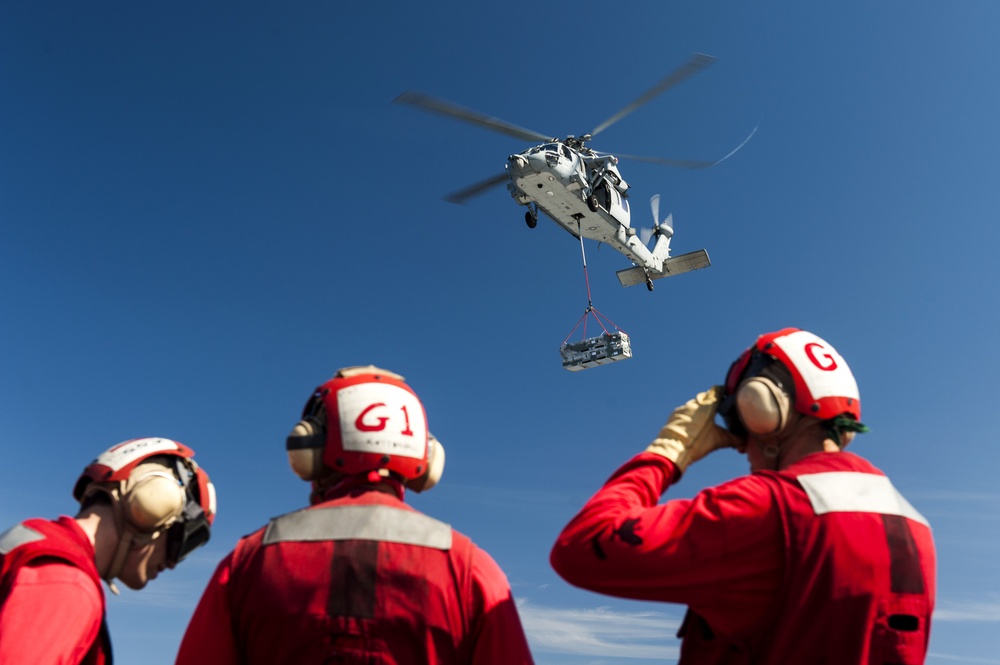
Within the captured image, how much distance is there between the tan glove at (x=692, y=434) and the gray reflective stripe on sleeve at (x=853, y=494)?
19.0 inches

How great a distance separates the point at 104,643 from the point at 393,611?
142 cm

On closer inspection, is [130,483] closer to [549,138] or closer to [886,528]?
[886,528]

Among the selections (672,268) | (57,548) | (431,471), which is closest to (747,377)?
(431,471)

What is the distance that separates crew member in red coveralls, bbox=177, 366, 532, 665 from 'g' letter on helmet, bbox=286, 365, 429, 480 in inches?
0.4

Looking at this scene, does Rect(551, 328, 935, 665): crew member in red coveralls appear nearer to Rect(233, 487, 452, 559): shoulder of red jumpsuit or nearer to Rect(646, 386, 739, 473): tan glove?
Rect(646, 386, 739, 473): tan glove

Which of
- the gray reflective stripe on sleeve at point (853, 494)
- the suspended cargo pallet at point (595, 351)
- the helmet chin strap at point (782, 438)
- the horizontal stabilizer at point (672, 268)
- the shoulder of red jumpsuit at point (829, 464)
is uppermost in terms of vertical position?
the horizontal stabilizer at point (672, 268)

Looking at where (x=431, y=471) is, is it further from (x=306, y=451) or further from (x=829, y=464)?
(x=829, y=464)

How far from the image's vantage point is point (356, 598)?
321 centimetres

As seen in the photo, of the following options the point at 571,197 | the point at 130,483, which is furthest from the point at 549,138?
the point at 130,483

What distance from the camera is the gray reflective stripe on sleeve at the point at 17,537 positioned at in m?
3.38

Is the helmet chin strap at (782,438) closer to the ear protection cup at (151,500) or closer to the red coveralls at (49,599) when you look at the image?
the ear protection cup at (151,500)

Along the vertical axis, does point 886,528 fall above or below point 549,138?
below

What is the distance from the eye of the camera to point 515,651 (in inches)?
130

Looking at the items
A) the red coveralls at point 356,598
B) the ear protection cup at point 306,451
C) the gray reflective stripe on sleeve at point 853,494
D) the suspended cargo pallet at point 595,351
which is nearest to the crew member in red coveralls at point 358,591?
the red coveralls at point 356,598
